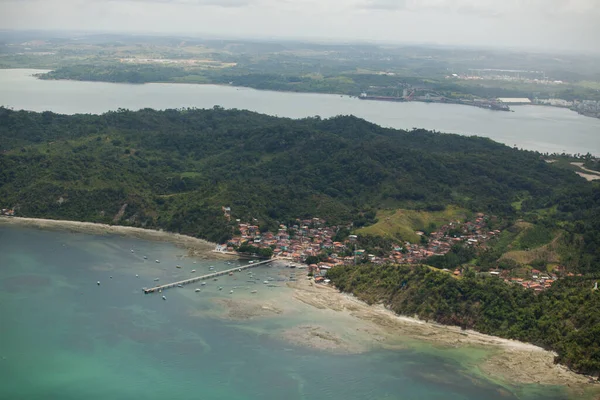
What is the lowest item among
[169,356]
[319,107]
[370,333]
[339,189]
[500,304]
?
[169,356]

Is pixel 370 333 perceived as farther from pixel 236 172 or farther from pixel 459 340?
pixel 236 172

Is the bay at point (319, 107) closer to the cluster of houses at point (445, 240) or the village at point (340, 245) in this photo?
the cluster of houses at point (445, 240)

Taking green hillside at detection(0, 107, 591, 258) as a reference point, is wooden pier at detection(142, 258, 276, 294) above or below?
below

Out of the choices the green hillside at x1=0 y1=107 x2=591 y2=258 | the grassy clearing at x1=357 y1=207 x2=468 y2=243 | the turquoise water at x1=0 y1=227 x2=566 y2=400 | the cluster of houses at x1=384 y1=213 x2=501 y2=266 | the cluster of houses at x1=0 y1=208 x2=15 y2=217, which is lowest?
the turquoise water at x1=0 y1=227 x2=566 y2=400

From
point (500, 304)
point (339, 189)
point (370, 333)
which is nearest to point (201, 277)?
point (370, 333)

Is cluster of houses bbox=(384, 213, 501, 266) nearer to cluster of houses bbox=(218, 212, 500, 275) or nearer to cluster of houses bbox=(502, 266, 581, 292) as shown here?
cluster of houses bbox=(218, 212, 500, 275)

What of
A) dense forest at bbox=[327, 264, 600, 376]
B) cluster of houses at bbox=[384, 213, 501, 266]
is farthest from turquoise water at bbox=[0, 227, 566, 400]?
cluster of houses at bbox=[384, 213, 501, 266]

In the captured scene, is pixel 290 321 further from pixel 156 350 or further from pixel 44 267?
pixel 44 267

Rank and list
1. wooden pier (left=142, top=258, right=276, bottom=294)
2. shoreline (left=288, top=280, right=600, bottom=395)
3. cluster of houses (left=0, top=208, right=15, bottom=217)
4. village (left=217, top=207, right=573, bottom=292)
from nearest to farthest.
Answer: shoreline (left=288, top=280, right=600, bottom=395) → wooden pier (left=142, top=258, right=276, bottom=294) → village (left=217, top=207, right=573, bottom=292) → cluster of houses (left=0, top=208, right=15, bottom=217)
